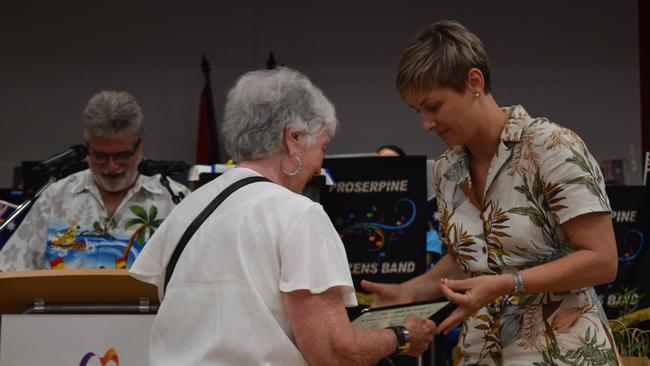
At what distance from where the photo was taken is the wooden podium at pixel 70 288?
246 cm

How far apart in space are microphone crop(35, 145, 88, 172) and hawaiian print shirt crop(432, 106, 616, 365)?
140 centimetres

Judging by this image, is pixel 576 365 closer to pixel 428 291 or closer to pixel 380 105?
pixel 428 291

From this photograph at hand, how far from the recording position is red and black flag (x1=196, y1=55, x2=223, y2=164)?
8133 mm

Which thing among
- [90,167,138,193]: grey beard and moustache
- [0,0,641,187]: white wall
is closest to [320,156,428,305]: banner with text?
[90,167,138,193]: grey beard and moustache

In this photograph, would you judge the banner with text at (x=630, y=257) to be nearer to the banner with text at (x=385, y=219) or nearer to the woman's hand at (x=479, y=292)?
the banner with text at (x=385, y=219)

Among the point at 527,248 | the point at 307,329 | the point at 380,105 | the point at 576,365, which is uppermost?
the point at 380,105

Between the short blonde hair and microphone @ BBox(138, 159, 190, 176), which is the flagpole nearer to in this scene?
microphone @ BBox(138, 159, 190, 176)

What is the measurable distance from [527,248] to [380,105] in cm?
671

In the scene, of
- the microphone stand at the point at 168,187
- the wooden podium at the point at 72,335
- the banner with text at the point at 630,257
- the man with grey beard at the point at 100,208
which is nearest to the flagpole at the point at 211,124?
the man with grey beard at the point at 100,208

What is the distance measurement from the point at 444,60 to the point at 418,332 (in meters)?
0.62

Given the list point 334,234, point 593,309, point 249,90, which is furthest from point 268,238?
point 593,309

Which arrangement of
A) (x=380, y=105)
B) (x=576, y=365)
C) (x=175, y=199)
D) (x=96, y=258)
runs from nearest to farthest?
(x=576, y=365)
(x=175, y=199)
(x=96, y=258)
(x=380, y=105)

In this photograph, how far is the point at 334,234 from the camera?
1875 millimetres

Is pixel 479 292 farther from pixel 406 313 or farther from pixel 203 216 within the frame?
pixel 203 216
